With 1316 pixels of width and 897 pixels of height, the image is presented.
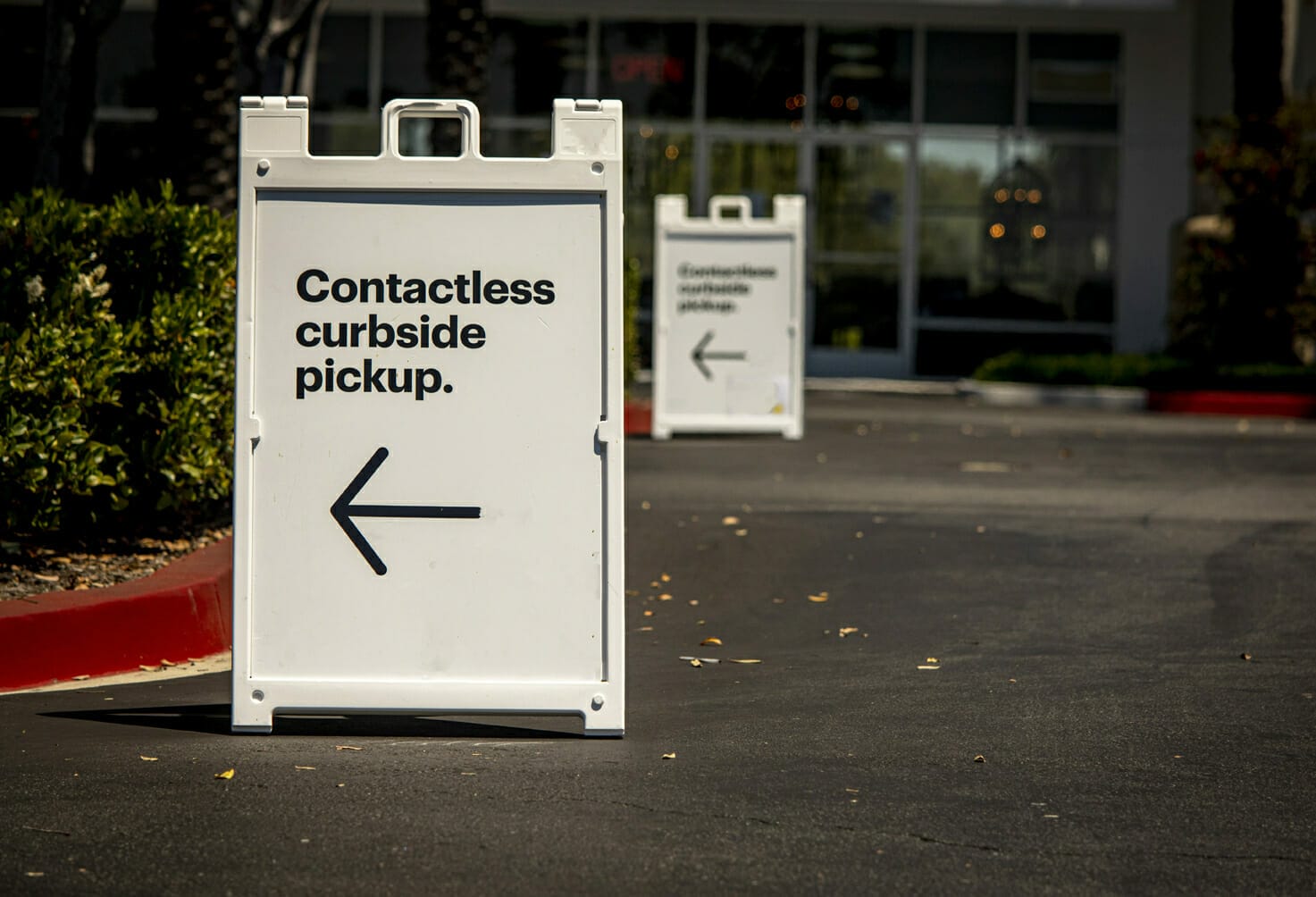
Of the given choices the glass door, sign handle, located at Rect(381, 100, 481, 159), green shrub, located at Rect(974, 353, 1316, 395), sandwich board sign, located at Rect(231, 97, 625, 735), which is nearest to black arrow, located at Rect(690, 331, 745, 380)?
green shrub, located at Rect(974, 353, 1316, 395)

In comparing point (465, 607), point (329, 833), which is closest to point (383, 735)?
point (465, 607)

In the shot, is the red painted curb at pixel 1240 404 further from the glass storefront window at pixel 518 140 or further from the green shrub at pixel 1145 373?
the glass storefront window at pixel 518 140

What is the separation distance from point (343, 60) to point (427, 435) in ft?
71.0

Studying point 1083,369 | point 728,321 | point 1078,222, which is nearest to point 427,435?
point 728,321

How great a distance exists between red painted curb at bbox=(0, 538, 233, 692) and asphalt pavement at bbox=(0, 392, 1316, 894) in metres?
0.14

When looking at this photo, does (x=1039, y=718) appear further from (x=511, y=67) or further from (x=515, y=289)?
(x=511, y=67)

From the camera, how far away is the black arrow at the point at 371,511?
18.3 feet

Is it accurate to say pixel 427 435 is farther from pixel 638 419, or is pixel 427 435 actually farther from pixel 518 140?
pixel 518 140

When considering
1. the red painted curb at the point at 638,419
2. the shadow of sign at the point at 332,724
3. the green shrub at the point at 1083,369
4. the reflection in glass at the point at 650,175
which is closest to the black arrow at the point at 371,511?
the shadow of sign at the point at 332,724

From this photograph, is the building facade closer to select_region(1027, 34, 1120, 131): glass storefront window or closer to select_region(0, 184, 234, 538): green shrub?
select_region(1027, 34, 1120, 131): glass storefront window

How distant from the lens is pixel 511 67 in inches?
1029

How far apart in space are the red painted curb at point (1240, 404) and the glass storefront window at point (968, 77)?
708 cm

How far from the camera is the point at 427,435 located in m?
5.57

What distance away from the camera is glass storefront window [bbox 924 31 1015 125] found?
2636 centimetres
